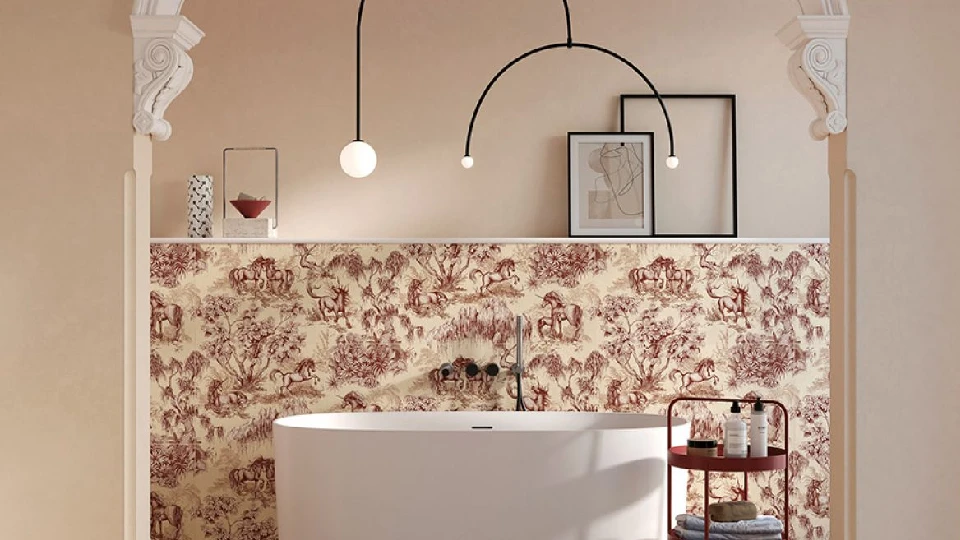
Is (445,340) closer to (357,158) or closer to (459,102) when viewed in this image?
(459,102)

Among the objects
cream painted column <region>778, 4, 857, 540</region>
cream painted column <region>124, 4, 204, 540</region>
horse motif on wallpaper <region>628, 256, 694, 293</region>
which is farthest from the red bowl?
cream painted column <region>778, 4, 857, 540</region>

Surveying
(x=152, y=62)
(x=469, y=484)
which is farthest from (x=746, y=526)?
(x=152, y=62)

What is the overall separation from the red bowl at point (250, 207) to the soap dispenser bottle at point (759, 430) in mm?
2706

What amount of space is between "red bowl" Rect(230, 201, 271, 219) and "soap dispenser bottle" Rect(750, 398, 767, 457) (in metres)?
2.71

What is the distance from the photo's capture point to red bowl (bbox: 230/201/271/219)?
18.4 feet

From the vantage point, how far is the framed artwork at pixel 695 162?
5.86 metres
